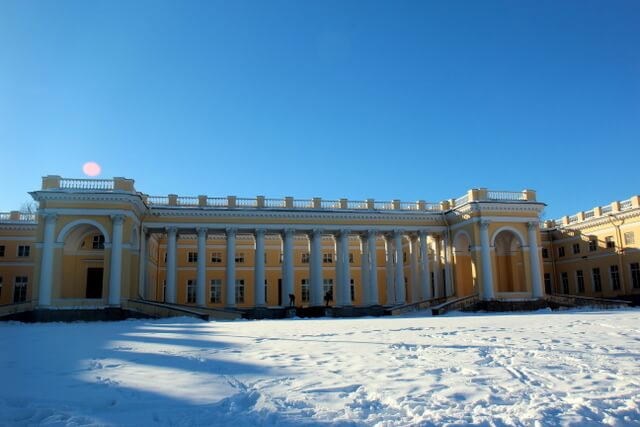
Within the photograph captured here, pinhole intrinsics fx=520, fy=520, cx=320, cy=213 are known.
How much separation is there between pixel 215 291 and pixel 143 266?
40.4 ft

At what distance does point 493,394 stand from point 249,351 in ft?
18.7

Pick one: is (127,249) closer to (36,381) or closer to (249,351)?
(249,351)

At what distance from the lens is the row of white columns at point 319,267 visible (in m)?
33.6

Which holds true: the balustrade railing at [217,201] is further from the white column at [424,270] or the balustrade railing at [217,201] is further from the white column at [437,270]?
the white column at [437,270]

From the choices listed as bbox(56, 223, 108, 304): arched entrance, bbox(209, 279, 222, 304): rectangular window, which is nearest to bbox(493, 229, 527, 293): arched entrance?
bbox(209, 279, 222, 304): rectangular window

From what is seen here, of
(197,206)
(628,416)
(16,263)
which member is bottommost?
(628,416)

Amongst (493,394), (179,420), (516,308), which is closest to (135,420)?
(179,420)

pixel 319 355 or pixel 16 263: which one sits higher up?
pixel 16 263

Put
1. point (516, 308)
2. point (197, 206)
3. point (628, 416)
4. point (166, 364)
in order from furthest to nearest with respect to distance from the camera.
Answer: point (197, 206) < point (516, 308) < point (166, 364) < point (628, 416)

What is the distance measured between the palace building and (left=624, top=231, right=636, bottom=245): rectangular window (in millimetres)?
74

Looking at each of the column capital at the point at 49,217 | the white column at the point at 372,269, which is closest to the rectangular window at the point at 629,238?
the white column at the point at 372,269

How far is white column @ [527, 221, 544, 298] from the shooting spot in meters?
33.3

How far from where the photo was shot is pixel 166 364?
905 centimetres

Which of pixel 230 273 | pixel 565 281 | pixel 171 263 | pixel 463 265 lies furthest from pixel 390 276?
pixel 565 281
